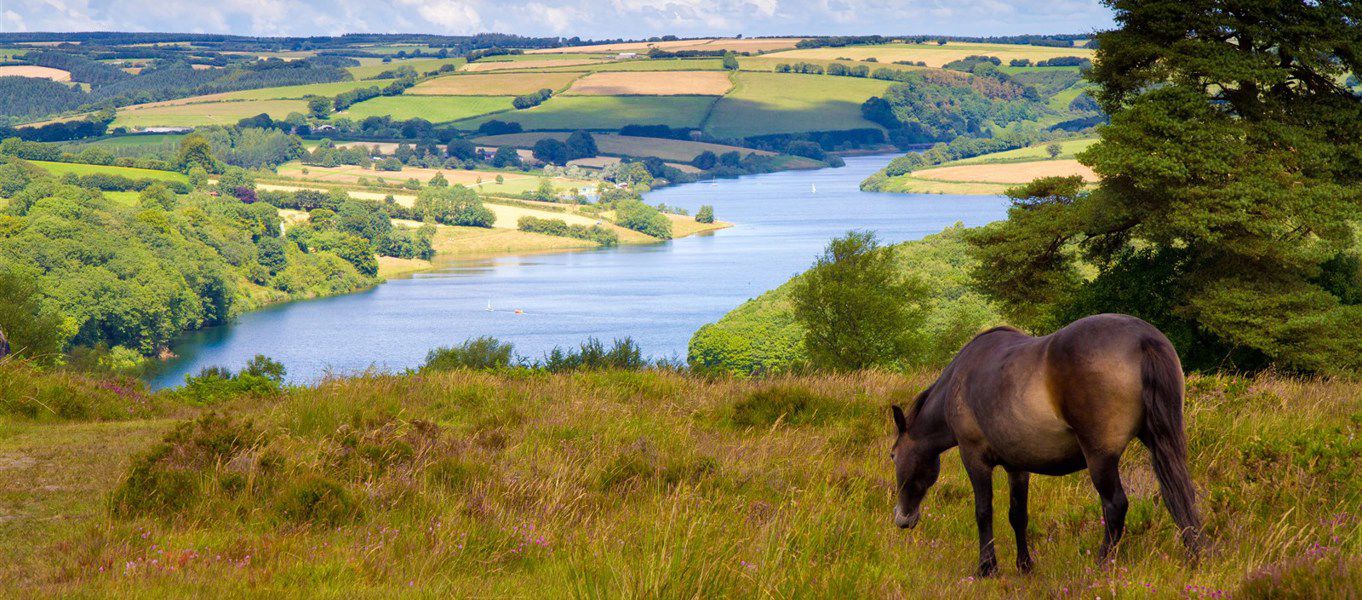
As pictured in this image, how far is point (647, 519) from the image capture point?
18.9 feet

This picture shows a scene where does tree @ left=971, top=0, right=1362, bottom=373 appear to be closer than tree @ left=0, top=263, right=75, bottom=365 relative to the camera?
Yes

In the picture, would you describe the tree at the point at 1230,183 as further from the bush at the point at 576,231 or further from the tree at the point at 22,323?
the bush at the point at 576,231

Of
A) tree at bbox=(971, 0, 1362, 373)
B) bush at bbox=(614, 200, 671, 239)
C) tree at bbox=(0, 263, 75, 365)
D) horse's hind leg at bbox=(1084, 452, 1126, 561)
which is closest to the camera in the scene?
horse's hind leg at bbox=(1084, 452, 1126, 561)

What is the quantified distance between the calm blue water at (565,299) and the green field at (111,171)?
5698 centimetres

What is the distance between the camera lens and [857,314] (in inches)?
2188

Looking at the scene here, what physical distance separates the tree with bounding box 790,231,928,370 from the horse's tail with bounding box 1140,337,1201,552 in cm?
4752

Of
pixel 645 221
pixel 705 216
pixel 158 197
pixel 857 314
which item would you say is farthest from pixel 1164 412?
pixel 645 221

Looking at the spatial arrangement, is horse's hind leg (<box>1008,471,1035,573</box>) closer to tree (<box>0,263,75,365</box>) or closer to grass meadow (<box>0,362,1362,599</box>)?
grass meadow (<box>0,362,1362,599</box>)

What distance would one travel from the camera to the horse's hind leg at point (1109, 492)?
15.8 ft

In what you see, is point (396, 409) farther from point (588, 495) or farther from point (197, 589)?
point (197, 589)

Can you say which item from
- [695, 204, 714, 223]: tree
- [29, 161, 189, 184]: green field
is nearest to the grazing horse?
[695, 204, 714, 223]: tree

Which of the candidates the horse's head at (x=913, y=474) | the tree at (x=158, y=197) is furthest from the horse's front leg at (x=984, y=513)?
the tree at (x=158, y=197)

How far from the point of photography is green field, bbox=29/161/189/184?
177688 millimetres

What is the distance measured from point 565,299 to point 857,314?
2989 inches
